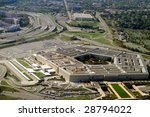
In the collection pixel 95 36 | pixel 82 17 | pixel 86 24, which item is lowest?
pixel 95 36

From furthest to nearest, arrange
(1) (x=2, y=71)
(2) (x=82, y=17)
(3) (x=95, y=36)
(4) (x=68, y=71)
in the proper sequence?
(2) (x=82, y=17) → (3) (x=95, y=36) → (1) (x=2, y=71) → (4) (x=68, y=71)

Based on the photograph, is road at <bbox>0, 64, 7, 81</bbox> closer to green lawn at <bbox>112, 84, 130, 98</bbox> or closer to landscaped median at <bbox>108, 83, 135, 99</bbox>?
landscaped median at <bbox>108, 83, 135, 99</bbox>

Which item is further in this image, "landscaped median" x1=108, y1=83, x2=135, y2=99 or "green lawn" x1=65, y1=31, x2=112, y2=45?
"green lawn" x1=65, y1=31, x2=112, y2=45

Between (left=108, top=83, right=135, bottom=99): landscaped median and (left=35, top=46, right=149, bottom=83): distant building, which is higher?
(left=35, top=46, right=149, bottom=83): distant building

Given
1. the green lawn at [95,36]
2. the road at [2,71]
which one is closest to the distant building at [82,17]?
the green lawn at [95,36]

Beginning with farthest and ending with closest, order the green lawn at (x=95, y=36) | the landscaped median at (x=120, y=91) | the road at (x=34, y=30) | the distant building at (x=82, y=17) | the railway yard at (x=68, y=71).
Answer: the distant building at (x=82, y=17)
the green lawn at (x=95, y=36)
the road at (x=34, y=30)
the railway yard at (x=68, y=71)
the landscaped median at (x=120, y=91)

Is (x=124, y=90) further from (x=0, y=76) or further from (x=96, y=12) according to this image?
(x=96, y=12)

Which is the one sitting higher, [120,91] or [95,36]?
[120,91]

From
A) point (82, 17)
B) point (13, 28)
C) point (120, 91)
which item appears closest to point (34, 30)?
point (13, 28)

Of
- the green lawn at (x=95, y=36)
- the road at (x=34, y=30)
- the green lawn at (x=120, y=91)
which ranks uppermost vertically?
the green lawn at (x=120, y=91)

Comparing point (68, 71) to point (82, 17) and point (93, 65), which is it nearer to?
point (93, 65)

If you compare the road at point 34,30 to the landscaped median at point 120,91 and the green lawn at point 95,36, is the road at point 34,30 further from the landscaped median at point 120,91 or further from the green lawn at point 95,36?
the landscaped median at point 120,91

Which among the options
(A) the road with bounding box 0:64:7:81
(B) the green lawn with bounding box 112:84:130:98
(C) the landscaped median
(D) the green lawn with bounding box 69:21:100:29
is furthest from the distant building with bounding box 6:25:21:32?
(B) the green lawn with bounding box 112:84:130:98
